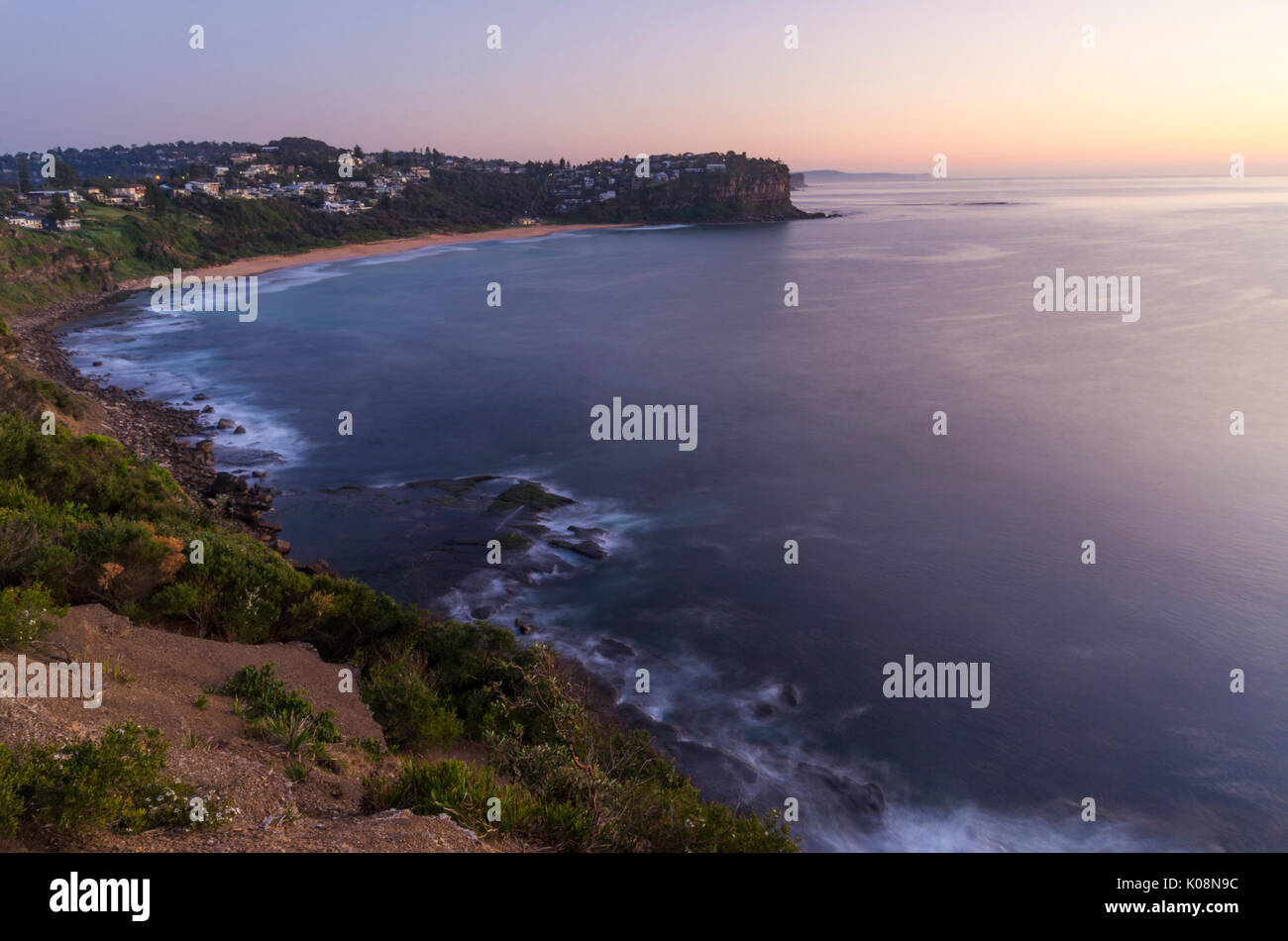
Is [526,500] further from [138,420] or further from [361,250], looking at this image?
[361,250]

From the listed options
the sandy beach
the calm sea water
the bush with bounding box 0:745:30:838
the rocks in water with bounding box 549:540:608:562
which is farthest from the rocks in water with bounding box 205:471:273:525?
the sandy beach

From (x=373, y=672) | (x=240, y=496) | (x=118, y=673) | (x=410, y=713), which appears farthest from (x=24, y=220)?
(x=410, y=713)

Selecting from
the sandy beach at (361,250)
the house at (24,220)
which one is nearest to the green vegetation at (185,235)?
the sandy beach at (361,250)

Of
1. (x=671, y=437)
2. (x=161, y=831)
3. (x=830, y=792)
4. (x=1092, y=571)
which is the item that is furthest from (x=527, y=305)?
(x=161, y=831)

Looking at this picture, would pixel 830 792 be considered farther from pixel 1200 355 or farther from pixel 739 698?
pixel 1200 355

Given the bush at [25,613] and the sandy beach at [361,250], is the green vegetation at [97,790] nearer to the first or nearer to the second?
the bush at [25,613]
